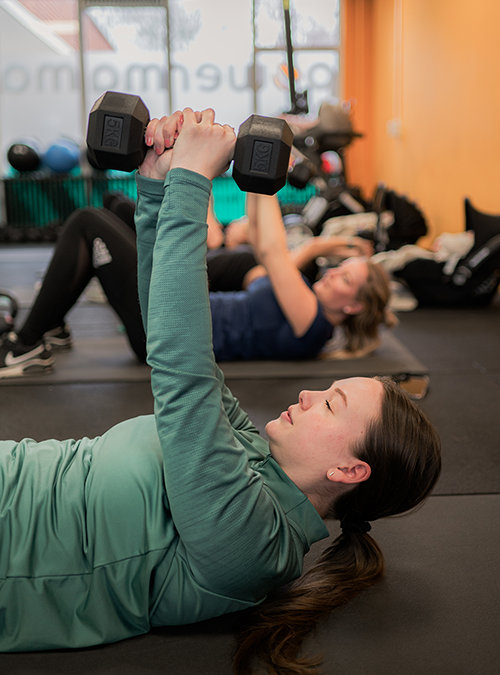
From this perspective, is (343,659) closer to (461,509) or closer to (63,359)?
(461,509)

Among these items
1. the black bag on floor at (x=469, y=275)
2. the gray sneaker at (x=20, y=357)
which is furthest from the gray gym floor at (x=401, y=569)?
the black bag on floor at (x=469, y=275)

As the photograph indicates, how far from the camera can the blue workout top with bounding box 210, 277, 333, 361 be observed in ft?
8.41

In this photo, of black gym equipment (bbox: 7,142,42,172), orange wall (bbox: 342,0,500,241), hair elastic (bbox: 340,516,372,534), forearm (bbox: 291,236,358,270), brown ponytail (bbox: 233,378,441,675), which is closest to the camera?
brown ponytail (bbox: 233,378,441,675)

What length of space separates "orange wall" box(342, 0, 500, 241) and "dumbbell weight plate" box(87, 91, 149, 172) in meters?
4.18

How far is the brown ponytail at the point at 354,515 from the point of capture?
3.27 feet

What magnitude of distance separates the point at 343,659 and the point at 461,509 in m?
0.64

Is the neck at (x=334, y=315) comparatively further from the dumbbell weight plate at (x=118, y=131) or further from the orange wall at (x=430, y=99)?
the orange wall at (x=430, y=99)

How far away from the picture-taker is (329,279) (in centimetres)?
257

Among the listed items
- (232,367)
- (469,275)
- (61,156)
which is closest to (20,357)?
(232,367)

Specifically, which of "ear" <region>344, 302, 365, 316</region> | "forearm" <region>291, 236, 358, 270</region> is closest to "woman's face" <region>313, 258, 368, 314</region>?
"ear" <region>344, 302, 365, 316</region>

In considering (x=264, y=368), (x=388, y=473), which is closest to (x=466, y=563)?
(x=388, y=473)

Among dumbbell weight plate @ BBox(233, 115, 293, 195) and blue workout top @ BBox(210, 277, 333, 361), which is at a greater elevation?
dumbbell weight plate @ BBox(233, 115, 293, 195)

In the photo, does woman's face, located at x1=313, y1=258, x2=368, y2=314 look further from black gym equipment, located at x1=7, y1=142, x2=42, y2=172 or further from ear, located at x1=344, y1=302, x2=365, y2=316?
black gym equipment, located at x1=7, y1=142, x2=42, y2=172

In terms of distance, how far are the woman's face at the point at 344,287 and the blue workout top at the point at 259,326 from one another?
3.0 inches
